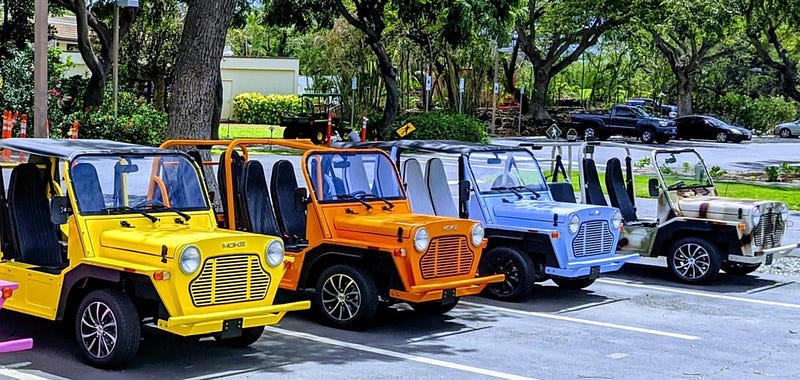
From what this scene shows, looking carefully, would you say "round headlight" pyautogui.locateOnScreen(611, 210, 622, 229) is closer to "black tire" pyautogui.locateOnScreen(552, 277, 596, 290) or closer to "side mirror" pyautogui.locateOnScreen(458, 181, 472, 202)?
"black tire" pyautogui.locateOnScreen(552, 277, 596, 290)

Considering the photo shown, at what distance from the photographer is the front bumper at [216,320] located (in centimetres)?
761

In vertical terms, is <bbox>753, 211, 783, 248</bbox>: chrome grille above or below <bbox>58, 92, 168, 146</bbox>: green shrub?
below

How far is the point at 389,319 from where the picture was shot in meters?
10.4

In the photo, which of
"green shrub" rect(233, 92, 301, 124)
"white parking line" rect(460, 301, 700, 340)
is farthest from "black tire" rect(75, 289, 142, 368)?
"green shrub" rect(233, 92, 301, 124)

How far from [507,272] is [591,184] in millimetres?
3003

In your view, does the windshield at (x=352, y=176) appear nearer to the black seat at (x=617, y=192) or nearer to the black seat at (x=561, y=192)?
the black seat at (x=561, y=192)

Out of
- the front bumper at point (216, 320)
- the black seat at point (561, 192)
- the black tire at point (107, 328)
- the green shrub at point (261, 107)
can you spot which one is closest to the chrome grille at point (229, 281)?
the front bumper at point (216, 320)

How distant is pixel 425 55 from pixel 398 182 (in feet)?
112

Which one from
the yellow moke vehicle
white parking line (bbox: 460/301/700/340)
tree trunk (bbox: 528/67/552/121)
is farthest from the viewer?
tree trunk (bbox: 528/67/552/121)

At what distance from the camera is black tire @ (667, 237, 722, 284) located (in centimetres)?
1297

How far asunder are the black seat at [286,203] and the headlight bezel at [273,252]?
236cm

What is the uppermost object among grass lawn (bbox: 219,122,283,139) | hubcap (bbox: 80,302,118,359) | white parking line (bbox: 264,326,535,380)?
grass lawn (bbox: 219,122,283,139)

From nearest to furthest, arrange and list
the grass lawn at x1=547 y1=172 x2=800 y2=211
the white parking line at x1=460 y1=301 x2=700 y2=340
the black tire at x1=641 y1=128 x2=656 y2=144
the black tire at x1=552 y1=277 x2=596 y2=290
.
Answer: the white parking line at x1=460 y1=301 x2=700 y2=340 < the black tire at x1=552 y1=277 x2=596 y2=290 < the grass lawn at x1=547 y1=172 x2=800 y2=211 < the black tire at x1=641 y1=128 x2=656 y2=144

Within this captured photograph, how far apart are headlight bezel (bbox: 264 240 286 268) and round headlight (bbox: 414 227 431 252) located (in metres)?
1.64
